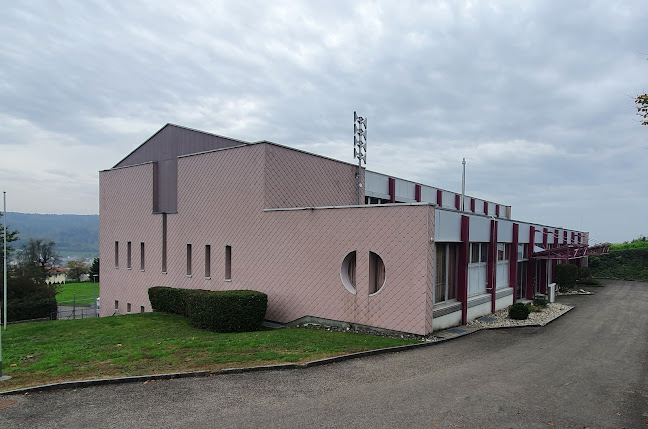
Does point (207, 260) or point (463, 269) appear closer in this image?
point (463, 269)

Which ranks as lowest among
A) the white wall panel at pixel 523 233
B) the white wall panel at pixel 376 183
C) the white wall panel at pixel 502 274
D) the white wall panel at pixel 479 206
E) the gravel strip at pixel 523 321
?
the gravel strip at pixel 523 321

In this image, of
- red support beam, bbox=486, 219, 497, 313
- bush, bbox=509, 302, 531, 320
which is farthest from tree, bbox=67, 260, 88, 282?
bush, bbox=509, 302, 531, 320

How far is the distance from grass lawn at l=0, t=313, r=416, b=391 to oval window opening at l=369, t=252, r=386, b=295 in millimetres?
1679

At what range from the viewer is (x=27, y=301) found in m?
38.5

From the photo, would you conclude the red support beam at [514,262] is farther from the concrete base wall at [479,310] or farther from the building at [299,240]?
the concrete base wall at [479,310]

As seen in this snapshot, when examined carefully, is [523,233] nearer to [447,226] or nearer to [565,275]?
[565,275]

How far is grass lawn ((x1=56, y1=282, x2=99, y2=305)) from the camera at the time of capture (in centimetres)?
6073

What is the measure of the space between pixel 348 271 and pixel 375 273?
1.11 m

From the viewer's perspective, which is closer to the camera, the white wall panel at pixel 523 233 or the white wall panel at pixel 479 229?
the white wall panel at pixel 479 229

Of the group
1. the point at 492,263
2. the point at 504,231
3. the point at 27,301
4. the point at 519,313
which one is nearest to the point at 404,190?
the point at 504,231

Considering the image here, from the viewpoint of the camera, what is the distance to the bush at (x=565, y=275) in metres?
27.8

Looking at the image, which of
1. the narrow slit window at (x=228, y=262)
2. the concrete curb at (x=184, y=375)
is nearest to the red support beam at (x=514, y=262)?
the concrete curb at (x=184, y=375)

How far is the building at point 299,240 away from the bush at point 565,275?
3.41 ft

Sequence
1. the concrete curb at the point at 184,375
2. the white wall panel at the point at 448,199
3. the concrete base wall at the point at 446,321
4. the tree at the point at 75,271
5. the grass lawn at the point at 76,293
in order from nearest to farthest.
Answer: the concrete curb at the point at 184,375, the concrete base wall at the point at 446,321, the white wall panel at the point at 448,199, the grass lawn at the point at 76,293, the tree at the point at 75,271
